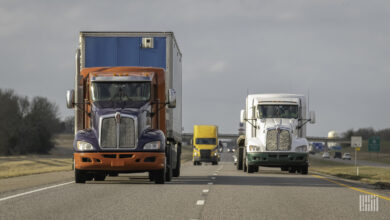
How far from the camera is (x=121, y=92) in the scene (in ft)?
66.8

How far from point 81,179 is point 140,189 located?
3.02 metres

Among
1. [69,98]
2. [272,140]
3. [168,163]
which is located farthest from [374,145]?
[69,98]

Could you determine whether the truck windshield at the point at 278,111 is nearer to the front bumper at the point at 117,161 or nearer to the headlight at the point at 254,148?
the headlight at the point at 254,148

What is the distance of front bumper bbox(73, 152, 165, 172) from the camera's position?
1948 cm

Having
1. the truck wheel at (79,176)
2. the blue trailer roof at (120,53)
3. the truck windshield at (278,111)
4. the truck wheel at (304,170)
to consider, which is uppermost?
the blue trailer roof at (120,53)

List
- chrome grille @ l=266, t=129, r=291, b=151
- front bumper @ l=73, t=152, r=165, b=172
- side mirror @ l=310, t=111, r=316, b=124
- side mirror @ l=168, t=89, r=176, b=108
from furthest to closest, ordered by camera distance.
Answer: side mirror @ l=310, t=111, r=316, b=124, chrome grille @ l=266, t=129, r=291, b=151, side mirror @ l=168, t=89, r=176, b=108, front bumper @ l=73, t=152, r=165, b=172

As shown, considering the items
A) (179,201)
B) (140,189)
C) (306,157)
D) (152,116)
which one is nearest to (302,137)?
(306,157)

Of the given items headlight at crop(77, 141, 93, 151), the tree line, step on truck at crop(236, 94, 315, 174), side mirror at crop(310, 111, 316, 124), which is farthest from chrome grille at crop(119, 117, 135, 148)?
the tree line

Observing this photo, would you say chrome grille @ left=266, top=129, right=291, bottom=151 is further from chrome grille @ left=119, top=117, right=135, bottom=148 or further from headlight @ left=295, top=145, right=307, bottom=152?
chrome grille @ left=119, top=117, right=135, bottom=148

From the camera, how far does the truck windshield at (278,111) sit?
97.9 feet

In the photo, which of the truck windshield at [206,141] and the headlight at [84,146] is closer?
the headlight at [84,146]

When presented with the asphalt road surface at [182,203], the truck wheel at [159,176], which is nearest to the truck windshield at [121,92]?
the truck wheel at [159,176]

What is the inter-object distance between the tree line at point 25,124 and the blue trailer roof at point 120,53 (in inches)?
2951

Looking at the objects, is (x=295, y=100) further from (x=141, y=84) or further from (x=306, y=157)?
(x=141, y=84)
